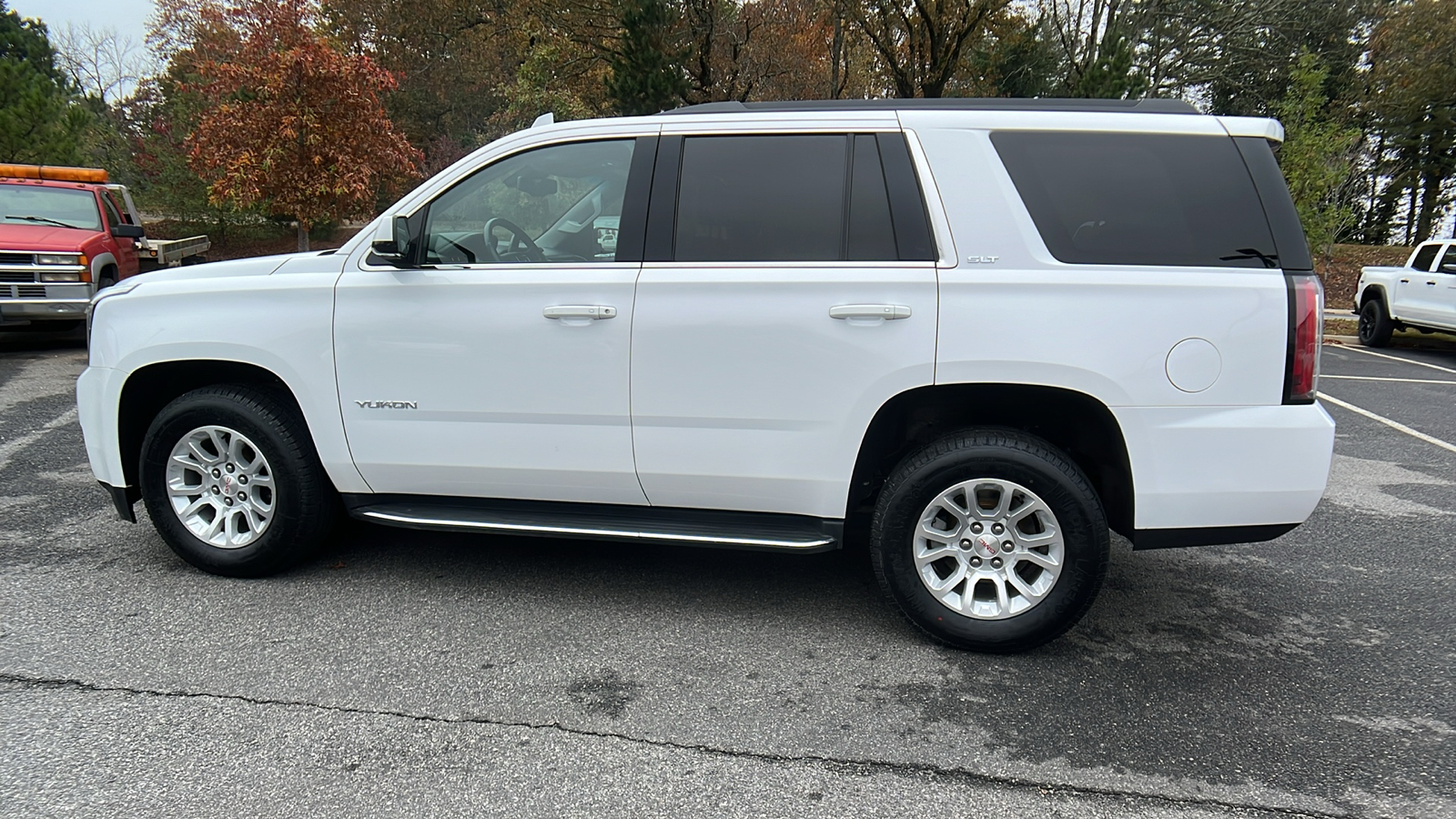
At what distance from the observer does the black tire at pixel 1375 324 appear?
46.5 feet

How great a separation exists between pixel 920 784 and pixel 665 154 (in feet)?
8.22

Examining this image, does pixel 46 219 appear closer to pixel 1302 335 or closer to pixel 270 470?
pixel 270 470

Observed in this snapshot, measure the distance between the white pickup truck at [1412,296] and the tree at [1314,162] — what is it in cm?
353

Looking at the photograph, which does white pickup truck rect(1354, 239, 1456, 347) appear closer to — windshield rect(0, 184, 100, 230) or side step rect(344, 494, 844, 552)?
side step rect(344, 494, 844, 552)

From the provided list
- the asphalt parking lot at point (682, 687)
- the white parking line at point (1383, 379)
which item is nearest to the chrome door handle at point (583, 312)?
the asphalt parking lot at point (682, 687)

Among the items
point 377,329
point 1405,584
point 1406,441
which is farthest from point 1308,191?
point 377,329

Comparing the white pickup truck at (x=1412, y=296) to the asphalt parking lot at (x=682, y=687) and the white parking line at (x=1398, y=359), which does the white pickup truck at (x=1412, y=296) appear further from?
the asphalt parking lot at (x=682, y=687)

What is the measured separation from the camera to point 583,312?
3711mm

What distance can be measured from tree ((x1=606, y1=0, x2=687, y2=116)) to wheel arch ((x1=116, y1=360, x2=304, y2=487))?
47.9 feet

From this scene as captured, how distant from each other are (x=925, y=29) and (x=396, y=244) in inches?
1012

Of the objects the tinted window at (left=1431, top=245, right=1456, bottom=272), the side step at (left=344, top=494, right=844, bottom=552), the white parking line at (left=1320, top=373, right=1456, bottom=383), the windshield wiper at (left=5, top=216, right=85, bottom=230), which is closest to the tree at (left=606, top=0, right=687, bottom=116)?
the windshield wiper at (left=5, top=216, right=85, bottom=230)

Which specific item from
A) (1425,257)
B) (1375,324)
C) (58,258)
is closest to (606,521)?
(58,258)

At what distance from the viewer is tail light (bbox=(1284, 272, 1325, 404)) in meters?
3.31

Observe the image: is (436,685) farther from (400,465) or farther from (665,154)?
(665,154)
